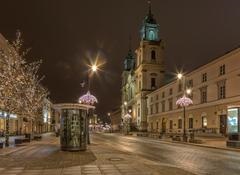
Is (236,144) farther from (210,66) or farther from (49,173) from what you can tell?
(210,66)

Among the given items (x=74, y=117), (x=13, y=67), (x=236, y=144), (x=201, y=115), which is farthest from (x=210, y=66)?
(x=74, y=117)

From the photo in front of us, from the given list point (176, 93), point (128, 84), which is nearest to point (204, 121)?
point (176, 93)

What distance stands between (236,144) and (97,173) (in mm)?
20921

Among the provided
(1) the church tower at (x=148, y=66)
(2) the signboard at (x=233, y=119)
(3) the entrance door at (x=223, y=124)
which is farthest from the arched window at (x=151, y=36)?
(2) the signboard at (x=233, y=119)

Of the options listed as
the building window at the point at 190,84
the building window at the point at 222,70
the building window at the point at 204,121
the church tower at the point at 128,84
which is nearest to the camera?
the building window at the point at 222,70

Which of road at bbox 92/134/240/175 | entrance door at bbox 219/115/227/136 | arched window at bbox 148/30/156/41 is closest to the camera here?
road at bbox 92/134/240/175

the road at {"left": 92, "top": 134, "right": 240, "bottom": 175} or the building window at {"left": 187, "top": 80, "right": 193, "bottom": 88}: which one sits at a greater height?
the building window at {"left": 187, "top": 80, "right": 193, "bottom": 88}

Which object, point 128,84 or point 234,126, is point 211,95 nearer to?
point 234,126

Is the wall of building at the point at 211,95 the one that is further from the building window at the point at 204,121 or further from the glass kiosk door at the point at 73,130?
the glass kiosk door at the point at 73,130

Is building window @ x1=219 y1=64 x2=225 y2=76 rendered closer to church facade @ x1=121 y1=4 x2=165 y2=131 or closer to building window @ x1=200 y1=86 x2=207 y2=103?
building window @ x1=200 y1=86 x2=207 y2=103

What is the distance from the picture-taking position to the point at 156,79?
113 m

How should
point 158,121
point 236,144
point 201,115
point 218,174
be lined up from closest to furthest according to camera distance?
point 218,174, point 236,144, point 201,115, point 158,121

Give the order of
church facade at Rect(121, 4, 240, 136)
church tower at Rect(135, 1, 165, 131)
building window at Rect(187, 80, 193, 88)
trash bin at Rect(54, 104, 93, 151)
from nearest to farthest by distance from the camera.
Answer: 1. trash bin at Rect(54, 104, 93, 151)
2. church facade at Rect(121, 4, 240, 136)
3. building window at Rect(187, 80, 193, 88)
4. church tower at Rect(135, 1, 165, 131)

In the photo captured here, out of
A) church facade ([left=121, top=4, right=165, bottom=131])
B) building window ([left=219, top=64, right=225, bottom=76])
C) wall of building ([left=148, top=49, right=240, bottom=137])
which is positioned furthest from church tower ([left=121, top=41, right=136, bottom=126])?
building window ([left=219, top=64, right=225, bottom=76])
